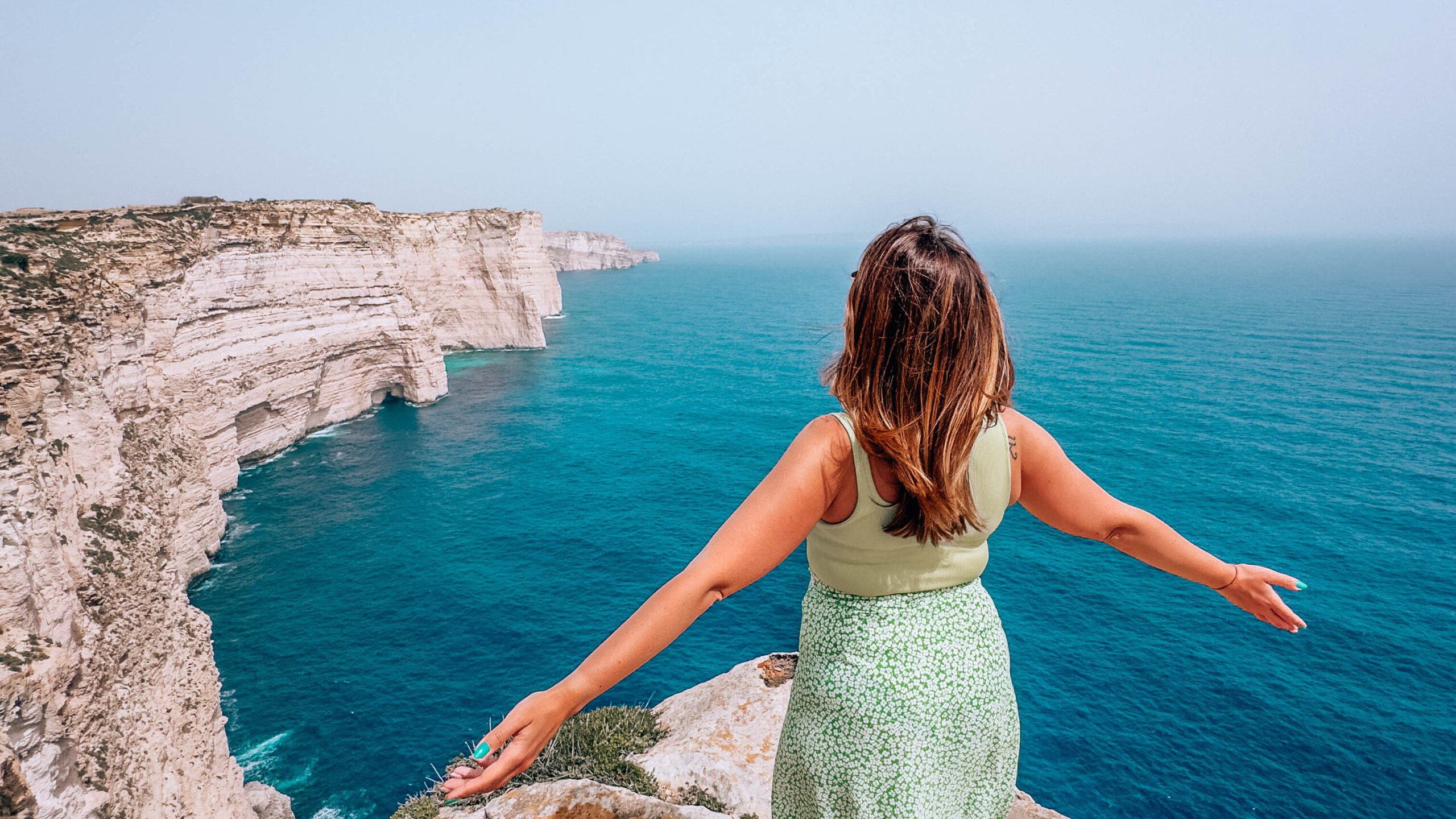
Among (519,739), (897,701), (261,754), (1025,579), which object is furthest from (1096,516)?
(1025,579)

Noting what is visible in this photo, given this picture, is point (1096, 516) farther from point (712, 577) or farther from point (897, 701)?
point (712, 577)

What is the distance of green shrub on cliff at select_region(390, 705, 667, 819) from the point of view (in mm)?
12016

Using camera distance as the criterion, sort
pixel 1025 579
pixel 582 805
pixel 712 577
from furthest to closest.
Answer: pixel 1025 579 < pixel 582 805 < pixel 712 577

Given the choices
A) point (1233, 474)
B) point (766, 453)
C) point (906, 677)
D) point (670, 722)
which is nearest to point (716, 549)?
point (906, 677)

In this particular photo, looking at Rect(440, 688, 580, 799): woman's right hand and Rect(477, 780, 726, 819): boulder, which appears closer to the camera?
Rect(440, 688, 580, 799): woman's right hand

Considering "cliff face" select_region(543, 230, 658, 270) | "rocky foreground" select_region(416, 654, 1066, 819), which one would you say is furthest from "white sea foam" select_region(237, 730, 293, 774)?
"cliff face" select_region(543, 230, 658, 270)

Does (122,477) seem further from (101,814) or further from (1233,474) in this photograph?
(1233,474)

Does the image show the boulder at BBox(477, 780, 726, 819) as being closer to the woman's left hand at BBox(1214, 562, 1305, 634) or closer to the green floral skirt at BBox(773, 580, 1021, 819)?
the green floral skirt at BBox(773, 580, 1021, 819)

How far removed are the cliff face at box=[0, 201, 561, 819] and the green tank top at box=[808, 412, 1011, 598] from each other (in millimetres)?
12517

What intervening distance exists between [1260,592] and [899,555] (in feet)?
5.23

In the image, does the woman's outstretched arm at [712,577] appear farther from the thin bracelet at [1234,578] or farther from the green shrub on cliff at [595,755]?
the green shrub on cliff at [595,755]

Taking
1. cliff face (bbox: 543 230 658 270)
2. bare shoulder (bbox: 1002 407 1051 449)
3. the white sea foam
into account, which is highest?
cliff face (bbox: 543 230 658 270)

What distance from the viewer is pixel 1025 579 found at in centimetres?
2672

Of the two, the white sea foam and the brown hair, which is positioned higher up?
the brown hair
